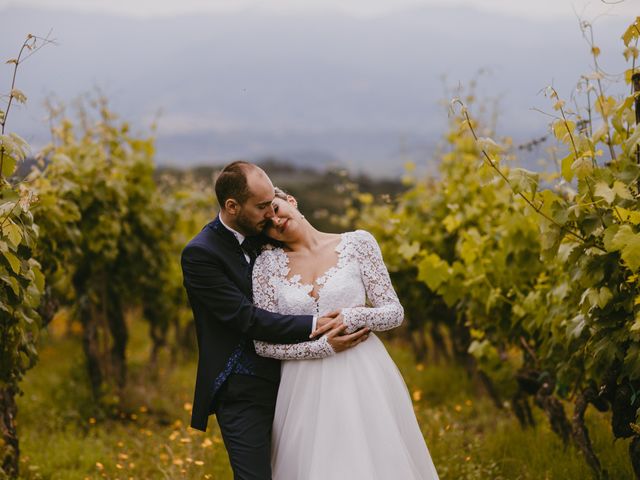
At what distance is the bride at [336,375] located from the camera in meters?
3.47

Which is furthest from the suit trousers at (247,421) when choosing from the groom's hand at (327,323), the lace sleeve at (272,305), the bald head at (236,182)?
the bald head at (236,182)

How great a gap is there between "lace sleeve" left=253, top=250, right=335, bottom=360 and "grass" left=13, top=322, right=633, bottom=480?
1499 mm

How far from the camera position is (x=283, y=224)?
3715 mm

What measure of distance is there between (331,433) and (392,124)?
228 ft

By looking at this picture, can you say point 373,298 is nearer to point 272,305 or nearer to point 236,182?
point 272,305

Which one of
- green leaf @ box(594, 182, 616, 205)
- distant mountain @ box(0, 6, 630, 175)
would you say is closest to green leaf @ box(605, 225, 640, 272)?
green leaf @ box(594, 182, 616, 205)

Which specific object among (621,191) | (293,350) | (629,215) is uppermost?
(621,191)

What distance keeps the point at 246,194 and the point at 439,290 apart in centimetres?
252

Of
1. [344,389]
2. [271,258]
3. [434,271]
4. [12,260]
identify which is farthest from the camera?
[434,271]

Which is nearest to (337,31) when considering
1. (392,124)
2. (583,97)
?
(392,124)


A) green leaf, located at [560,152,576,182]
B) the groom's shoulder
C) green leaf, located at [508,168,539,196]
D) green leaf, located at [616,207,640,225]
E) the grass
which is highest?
green leaf, located at [560,152,576,182]

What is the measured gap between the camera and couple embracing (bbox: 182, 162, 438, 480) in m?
3.49

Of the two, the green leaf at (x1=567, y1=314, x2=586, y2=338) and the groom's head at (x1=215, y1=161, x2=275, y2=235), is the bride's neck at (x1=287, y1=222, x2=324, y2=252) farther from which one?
the green leaf at (x1=567, y1=314, x2=586, y2=338)

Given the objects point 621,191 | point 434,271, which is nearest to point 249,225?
point 621,191
